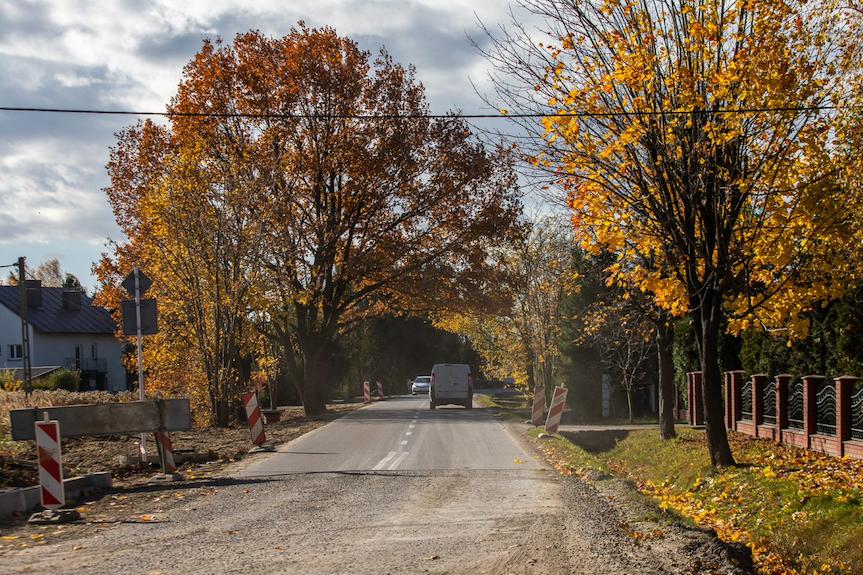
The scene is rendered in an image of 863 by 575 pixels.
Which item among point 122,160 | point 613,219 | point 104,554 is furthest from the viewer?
point 122,160

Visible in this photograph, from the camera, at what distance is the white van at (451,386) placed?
43.5 m

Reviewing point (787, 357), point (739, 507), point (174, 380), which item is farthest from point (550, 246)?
point (739, 507)

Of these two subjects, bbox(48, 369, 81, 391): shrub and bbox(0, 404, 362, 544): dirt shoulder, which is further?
bbox(48, 369, 81, 391): shrub

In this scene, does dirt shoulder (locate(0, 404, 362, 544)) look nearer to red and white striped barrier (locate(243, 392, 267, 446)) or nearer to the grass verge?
red and white striped barrier (locate(243, 392, 267, 446))

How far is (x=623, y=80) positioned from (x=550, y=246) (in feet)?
88.7

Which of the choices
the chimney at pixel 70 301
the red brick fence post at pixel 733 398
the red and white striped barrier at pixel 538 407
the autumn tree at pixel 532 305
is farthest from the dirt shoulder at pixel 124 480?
the chimney at pixel 70 301

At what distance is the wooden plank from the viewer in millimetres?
12703

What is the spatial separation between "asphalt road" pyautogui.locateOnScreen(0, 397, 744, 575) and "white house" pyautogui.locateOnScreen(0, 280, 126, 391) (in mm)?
57765

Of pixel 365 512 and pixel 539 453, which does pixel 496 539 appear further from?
pixel 539 453

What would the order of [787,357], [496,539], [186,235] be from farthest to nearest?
[186,235] → [787,357] → [496,539]

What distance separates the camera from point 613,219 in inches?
564

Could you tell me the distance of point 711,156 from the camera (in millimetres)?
13594

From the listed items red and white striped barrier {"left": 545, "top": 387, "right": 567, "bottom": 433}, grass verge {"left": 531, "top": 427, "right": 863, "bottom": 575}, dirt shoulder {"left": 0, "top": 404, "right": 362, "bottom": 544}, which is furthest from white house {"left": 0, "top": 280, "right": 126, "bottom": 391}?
grass verge {"left": 531, "top": 427, "right": 863, "bottom": 575}

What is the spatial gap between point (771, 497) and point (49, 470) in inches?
353
